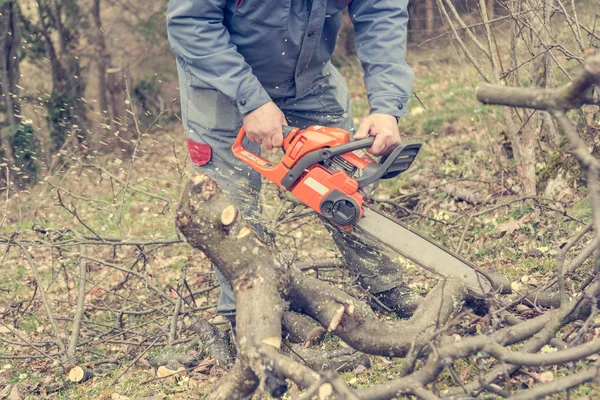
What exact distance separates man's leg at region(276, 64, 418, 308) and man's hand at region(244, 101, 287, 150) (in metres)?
0.37

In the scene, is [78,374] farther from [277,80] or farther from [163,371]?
[277,80]

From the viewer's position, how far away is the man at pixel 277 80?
123 inches

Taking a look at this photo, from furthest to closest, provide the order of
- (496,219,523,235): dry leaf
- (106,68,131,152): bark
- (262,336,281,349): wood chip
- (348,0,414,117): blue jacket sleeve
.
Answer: (106,68,131,152): bark, (496,219,523,235): dry leaf, (348,0,414,117): blue jacket sleeve, (262,336,281,349): wood chip

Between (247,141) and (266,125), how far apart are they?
0.98ft

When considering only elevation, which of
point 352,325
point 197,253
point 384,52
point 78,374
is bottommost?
point 197,253

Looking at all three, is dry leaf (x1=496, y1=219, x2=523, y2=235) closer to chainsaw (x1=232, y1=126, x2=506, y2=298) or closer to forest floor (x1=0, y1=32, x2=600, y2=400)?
forest floor (x1=0, y1=32, x2=600, y2=400)

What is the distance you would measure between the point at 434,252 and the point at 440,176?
2762 mm

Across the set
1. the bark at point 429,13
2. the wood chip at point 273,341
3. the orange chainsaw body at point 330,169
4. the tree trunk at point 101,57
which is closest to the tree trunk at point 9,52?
the tree trunk at point 101,57

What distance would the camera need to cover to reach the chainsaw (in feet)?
10.1

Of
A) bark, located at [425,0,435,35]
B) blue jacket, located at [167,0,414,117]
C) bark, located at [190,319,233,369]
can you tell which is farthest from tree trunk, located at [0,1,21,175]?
blue jacket, located at [167,0,414,117]

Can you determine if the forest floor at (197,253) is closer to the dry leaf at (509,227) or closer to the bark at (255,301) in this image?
the dry leaf at (509,227)

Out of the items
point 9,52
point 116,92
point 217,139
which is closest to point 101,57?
point 116,92

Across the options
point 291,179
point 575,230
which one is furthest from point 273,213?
point 575,230

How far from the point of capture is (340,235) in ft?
11.7
